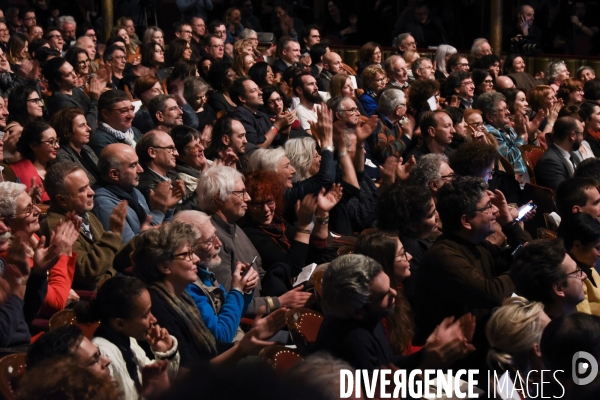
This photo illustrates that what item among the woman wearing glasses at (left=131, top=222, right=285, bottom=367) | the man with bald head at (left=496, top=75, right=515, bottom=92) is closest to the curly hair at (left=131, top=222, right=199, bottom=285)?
the woman wearing glasses at (left=131, top=222, right=285, bottom=367)

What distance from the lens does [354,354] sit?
3080 millimetres

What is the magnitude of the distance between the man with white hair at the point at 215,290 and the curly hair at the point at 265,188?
623 millimetres

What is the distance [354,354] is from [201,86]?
4.59 metres

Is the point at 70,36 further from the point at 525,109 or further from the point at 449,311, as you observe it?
the point at 449,311

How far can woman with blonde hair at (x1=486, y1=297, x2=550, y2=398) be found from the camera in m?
3.18

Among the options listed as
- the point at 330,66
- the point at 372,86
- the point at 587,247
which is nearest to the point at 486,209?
the point at 587,247

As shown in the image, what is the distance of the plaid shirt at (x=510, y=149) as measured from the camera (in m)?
7.23

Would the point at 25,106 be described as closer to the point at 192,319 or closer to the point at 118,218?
the point at 118,218

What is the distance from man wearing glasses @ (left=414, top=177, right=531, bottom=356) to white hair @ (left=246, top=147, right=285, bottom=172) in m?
1.30

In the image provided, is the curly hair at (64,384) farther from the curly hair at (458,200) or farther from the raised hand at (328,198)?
the raised hand at (328,198)

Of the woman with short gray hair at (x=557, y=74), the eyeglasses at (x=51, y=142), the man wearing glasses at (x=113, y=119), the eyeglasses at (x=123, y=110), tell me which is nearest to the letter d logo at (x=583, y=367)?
the eyeglasses at (x=51, y=142)

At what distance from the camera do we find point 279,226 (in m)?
4.84

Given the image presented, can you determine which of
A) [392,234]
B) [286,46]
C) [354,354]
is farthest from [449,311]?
[286,46]

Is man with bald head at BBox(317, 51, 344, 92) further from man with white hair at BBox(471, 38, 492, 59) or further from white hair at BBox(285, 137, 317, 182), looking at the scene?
white hair at BBox(285, 137, 317, 182)
